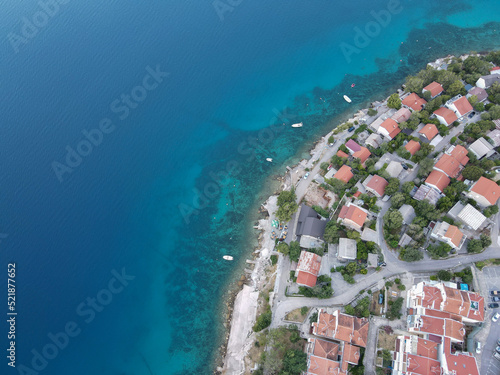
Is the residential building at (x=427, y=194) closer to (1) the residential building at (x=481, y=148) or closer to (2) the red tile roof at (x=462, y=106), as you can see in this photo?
(1) the residential building at (x=481, y=148)

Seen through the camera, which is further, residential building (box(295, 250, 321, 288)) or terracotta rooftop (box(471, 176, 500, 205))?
residential building (box(295, 250, 321, 288))

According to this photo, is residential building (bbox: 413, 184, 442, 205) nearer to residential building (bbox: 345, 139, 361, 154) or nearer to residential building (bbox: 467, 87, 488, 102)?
residential building (bbox: 345, 139, 361, 154)

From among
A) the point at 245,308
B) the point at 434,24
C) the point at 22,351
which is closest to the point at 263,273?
the point at 245,308

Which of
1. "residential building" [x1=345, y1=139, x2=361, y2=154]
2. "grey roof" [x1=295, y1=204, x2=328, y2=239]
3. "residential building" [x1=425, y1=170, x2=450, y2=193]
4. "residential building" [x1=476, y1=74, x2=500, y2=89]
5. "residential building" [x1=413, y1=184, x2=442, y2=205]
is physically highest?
"residential building" [x1=476, y1=74, x2=500, y2=89]

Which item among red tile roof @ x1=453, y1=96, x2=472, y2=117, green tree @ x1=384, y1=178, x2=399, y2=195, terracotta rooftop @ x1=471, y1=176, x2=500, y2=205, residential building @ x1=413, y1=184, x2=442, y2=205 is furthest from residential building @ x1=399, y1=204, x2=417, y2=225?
red tile roof @ x1=453, y1=96, x2=472, y2=117

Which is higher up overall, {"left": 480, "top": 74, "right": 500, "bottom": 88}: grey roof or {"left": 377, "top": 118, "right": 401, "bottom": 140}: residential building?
{"left": 480, "top": 74, "right": 500, "bottom": 88}: grey roof

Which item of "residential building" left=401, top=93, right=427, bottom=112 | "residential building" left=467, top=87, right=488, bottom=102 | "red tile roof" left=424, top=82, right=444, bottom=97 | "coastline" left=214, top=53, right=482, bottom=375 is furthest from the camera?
"red tile roof" left=424, top=82, right=444, bottom=97
